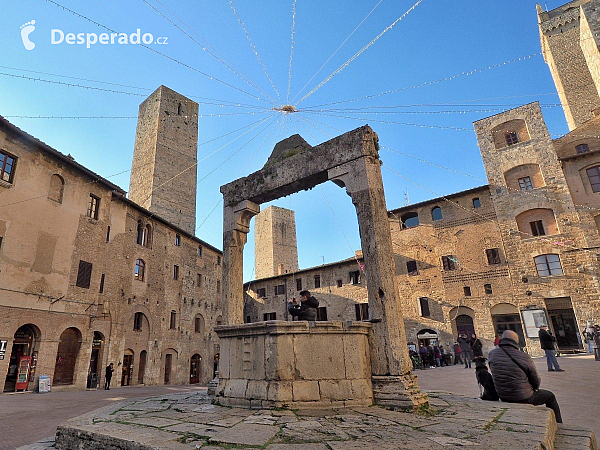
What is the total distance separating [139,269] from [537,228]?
2326 cm

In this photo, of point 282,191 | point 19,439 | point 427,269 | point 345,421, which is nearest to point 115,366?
point 19,439

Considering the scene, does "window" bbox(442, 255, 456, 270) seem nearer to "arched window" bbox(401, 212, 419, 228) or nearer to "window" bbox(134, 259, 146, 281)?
"arched window" bbox(401, 212, 419, 228)

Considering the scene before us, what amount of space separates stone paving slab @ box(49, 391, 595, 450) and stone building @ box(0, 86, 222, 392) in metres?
11.7

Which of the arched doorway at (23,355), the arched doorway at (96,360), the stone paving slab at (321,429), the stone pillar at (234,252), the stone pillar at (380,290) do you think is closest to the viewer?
the stone paving slab at (321,429)

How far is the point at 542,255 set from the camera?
20.6 m

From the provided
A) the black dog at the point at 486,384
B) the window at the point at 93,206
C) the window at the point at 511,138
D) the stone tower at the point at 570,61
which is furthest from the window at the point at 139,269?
the stone tower at the point at 570,61

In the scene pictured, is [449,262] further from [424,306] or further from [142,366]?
[142,366]

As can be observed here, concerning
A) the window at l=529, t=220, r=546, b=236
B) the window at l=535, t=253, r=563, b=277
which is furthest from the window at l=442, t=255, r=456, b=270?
the window at l=529, t=220, r=546, b=236

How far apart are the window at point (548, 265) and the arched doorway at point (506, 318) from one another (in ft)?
8.43

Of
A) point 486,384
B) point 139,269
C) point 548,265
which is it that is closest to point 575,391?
point 486,384

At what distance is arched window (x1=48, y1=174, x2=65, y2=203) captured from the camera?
1565 centimetres

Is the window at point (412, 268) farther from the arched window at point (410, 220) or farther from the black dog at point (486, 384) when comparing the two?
the black dog at point (486, 384)

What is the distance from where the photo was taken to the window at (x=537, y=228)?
21.2 meters

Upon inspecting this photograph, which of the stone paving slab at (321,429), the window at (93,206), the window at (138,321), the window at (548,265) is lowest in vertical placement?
the stone paving slab at (321,429)
